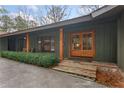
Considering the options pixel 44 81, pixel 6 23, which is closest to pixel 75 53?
pixel 44 81

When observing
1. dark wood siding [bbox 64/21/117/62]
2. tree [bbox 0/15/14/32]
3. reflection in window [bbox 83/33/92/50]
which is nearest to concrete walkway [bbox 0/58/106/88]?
dark wood siding [bbox 64/21/117/62]

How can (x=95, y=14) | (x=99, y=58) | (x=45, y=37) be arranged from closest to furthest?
(x=95, y=14)
(x=99, y=58)
(x=45, y=37)

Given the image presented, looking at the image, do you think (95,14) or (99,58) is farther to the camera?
(99,58)

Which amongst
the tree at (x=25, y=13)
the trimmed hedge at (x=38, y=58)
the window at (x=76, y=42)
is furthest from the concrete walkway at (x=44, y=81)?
the tree at (x=25, y=13)

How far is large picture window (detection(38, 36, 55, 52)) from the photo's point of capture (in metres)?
12.1

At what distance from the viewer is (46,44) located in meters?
12.8

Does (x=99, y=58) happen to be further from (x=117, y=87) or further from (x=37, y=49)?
(x=37, y=49)

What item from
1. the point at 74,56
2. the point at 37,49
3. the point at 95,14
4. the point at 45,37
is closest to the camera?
the point at 95,14

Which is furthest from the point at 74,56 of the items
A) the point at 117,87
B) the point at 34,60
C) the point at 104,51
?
the point at 117,87

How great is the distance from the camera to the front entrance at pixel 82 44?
8734 mm

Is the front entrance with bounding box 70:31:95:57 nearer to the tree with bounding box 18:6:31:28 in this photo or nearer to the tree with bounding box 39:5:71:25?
the tree with bounding box 39:5:71:25

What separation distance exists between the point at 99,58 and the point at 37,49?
7411mm

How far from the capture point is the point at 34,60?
9984 millimetres
